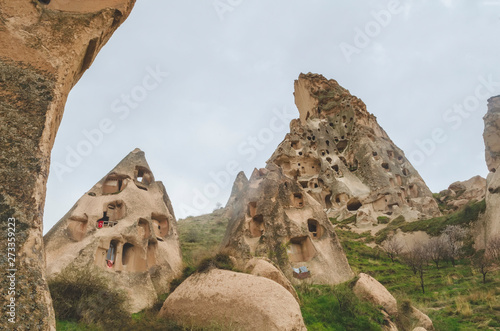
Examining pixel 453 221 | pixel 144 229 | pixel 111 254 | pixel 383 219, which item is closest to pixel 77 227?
pixel 111 254

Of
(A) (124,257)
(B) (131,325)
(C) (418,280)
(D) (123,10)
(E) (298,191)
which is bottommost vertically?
(C) (418,280)

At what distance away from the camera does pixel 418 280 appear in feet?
53.9

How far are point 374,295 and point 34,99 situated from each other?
9.94 meters

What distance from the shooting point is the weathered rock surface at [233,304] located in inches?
285

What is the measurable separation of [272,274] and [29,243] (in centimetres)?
745

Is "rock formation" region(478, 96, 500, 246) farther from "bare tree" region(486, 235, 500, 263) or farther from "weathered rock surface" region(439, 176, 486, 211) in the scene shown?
"weathered rock surface" region(439, 176, 486, 211)

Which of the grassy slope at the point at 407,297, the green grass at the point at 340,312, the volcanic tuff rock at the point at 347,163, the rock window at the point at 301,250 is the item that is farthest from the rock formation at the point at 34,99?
the volcanic tuff rock at the point at 347,163

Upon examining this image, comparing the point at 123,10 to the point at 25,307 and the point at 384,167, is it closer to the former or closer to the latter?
the point at 25,307

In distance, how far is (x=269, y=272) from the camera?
393 inches

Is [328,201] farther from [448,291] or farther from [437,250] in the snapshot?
[448,291]

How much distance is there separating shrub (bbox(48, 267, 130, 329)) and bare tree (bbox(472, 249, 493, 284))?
45.5 feet

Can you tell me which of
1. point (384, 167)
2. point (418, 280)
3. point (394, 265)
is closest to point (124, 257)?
point (418, 280)

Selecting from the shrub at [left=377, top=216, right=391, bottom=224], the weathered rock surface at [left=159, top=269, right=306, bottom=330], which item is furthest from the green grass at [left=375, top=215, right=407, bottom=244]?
the weathered rock surface at [left=159, top=269, right=306, bottom=330]

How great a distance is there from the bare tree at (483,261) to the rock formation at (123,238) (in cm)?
1256
